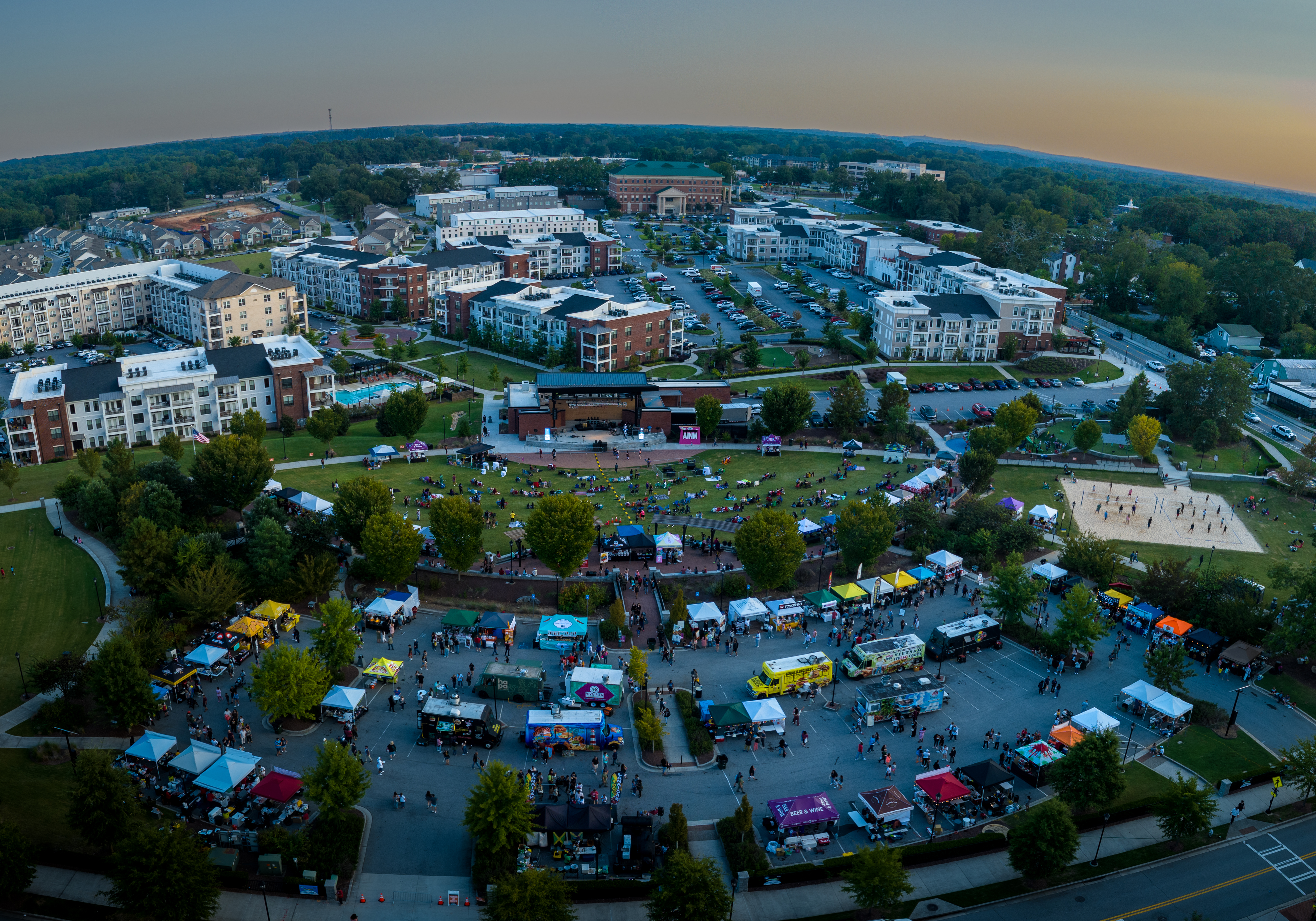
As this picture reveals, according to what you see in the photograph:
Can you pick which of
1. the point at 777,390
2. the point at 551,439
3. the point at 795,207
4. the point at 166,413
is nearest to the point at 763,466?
the point at 777,390

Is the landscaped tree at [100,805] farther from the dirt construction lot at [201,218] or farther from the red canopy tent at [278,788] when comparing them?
the dirt construction lot at [201,218]

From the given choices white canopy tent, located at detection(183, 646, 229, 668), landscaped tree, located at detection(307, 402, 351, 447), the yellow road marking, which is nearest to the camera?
the yellow road marking

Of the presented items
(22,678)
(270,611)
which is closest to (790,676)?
(270,611)

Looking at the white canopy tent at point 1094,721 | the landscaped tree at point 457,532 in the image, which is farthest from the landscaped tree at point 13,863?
the white canopy tent at point 1094,721

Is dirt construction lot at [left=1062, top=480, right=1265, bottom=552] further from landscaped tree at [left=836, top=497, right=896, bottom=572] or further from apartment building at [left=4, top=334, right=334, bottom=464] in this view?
apartment building at [left=4, top=334, right=334, bottom=464]

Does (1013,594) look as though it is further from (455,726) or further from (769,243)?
(769,243)

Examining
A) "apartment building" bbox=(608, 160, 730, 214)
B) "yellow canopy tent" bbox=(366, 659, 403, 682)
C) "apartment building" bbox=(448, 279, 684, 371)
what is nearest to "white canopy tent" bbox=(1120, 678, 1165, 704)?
"yellow canopy tent" bbox=(366, 659, 403, 682)
